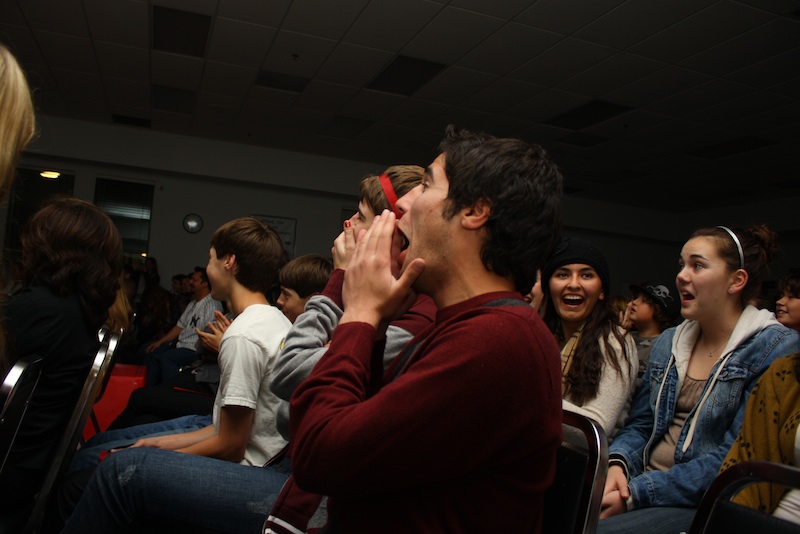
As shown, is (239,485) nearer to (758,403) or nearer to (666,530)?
(666,530)

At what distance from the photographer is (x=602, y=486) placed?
3.19 ft

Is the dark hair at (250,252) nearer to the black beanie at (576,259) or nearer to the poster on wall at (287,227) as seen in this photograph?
the black beanie at (576,259)

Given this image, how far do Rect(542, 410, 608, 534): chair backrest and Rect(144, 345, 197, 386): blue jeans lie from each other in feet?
12.1

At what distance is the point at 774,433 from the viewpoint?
1386 millimetres

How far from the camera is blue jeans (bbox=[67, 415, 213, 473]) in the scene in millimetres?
1815

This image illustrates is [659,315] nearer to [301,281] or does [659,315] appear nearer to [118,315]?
[301,281]

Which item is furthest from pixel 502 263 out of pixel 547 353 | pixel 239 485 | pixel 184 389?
pixel 184 389

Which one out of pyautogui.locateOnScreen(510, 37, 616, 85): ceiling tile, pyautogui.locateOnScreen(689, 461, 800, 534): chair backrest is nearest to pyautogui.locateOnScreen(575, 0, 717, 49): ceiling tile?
pyautogui.locateOnScreen(510, 37, 616, 85): ceiling tile

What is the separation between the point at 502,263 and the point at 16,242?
9.66 m

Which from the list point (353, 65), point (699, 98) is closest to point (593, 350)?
point (353, 65)

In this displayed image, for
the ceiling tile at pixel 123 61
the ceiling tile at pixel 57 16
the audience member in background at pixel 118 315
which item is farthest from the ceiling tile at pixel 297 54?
the audience member in background at pixel 118 315

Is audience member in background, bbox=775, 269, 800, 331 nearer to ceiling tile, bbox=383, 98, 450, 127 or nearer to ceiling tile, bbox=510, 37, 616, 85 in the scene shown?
ceiling tile, bbox=510, 37, 616, 85

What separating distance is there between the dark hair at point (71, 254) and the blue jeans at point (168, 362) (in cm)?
244

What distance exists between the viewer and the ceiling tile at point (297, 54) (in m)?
5.55
